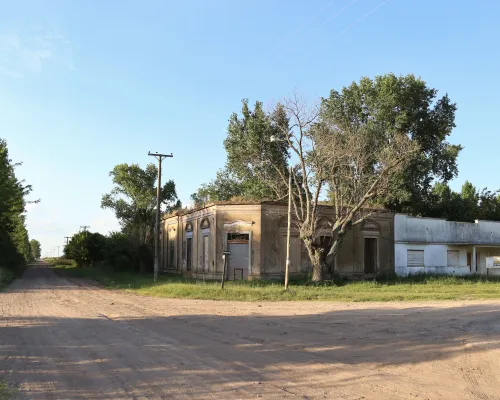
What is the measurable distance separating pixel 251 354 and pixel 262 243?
69.7 feet

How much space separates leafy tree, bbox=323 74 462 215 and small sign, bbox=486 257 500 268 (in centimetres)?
761

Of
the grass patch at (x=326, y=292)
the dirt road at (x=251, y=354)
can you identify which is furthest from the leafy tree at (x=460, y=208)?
the dirt road at (x=251, y=354)

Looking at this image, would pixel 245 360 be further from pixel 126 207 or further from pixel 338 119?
pixel 126 207

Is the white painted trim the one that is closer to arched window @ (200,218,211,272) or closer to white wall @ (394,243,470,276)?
arched window @ (200,218,211,272)

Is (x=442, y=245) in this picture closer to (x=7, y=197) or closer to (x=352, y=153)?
(x=352, y=153)

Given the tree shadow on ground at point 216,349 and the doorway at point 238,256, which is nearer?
the tree shadow on ground at point 216,349

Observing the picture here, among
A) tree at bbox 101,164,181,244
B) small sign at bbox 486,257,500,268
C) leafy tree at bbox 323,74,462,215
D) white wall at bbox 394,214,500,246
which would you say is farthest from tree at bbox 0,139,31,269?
small sign at bbox 486,257,500,268

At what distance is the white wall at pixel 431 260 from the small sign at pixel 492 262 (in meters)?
2.43

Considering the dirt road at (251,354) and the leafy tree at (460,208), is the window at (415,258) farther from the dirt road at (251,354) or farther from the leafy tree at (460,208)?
the dirt road at (251,354)

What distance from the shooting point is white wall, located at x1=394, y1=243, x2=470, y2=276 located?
3562 centimetres

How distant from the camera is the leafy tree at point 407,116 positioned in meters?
36.3

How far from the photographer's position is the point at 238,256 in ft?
102

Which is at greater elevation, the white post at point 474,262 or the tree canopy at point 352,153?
the tree canopy at point 352,153

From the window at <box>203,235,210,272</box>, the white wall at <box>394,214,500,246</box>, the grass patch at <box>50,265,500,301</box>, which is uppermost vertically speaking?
the white wall at <box>394,214,500,246</box>
